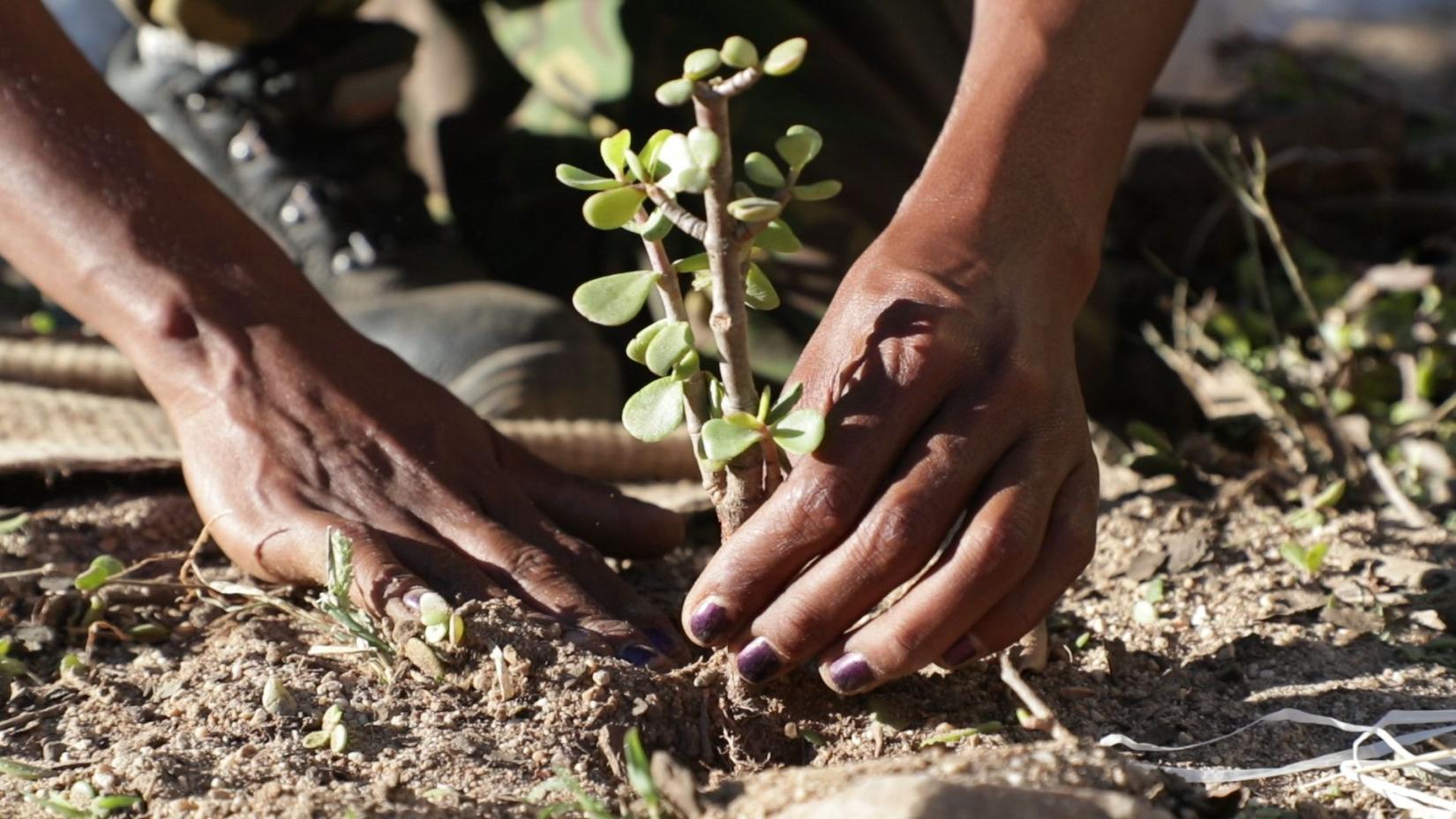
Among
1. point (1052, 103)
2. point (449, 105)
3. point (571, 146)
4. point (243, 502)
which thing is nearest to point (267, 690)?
point (243, 502)

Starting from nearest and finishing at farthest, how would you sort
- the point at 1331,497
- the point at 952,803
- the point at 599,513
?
the point at 952,803, the point at 599,513, the point at 1331,497

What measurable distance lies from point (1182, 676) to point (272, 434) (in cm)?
100

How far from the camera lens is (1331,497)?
6.11 feet

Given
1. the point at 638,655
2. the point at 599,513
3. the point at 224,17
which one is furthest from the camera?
the point at 224,17

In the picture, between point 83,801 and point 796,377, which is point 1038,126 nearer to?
point 796,377

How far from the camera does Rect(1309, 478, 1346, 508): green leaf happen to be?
6.10ft

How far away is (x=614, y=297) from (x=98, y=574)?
2.54 ft

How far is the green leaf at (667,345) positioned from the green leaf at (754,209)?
129 mm

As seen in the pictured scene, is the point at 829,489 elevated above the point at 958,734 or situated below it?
above

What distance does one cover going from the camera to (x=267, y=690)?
1369mm

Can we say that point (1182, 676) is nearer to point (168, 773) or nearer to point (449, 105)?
point (168, 773)

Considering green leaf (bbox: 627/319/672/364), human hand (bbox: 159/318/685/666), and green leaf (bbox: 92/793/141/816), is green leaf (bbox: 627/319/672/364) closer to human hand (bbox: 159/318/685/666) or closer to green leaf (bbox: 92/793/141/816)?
human hand (bbox: 159/318/685/666)

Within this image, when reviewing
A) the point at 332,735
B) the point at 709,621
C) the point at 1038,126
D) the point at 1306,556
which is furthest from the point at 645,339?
the point at 1306,556

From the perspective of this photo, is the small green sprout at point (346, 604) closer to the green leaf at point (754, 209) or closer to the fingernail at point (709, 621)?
the fingernail at point (709, 621)
